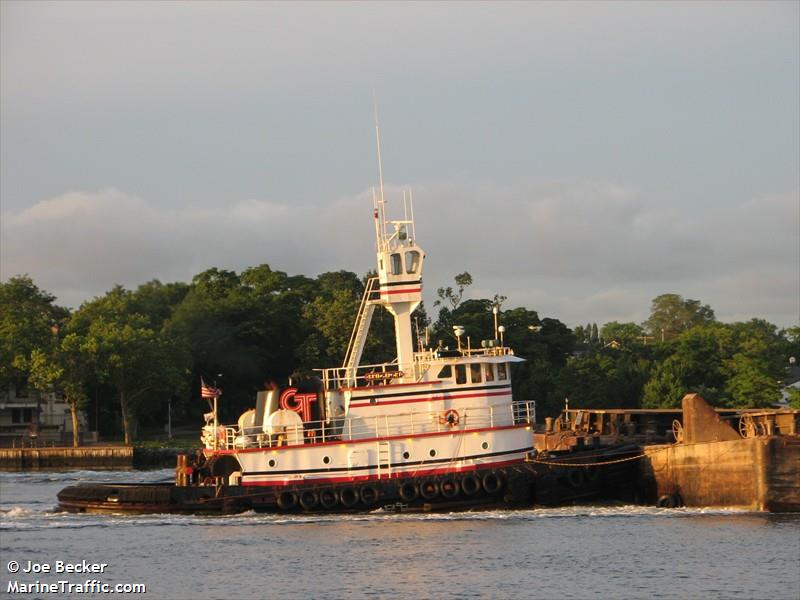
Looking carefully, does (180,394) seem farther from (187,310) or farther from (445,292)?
(445,292)

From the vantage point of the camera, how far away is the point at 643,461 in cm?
3859

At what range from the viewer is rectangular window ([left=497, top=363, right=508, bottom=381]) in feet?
127

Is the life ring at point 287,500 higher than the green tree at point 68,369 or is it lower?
lower

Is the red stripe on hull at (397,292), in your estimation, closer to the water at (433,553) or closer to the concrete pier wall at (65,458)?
the water at (433,553)

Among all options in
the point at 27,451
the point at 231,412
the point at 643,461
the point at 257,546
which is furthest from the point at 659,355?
the point at 257,546

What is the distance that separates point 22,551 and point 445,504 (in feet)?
38.9

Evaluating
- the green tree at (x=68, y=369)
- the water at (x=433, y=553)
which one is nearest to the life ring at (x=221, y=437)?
the water at (x=433, y=553)

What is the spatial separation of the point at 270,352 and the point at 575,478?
183 ft

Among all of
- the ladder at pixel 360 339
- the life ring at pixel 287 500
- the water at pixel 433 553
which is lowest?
the water at pixel 433 553

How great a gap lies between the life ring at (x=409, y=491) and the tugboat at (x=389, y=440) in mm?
29

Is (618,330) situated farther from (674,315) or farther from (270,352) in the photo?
(270,352)

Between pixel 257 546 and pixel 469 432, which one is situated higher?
pixel 469 432

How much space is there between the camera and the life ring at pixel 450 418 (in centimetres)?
3794

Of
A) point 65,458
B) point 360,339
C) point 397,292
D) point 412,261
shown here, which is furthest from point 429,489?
point 65,458
